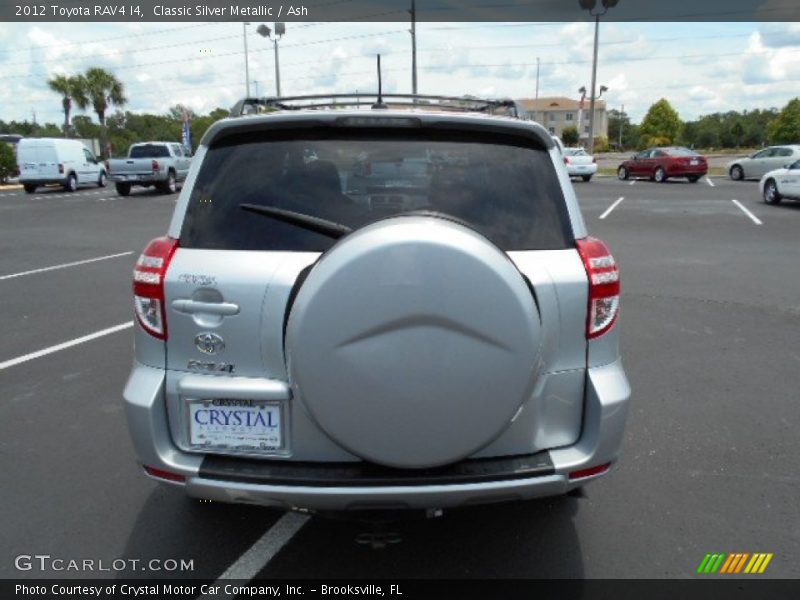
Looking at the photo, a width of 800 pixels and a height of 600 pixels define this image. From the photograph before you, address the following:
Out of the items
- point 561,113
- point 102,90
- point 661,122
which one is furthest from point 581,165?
point 561,113

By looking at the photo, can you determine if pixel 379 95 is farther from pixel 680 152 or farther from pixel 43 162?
pixel 680 152

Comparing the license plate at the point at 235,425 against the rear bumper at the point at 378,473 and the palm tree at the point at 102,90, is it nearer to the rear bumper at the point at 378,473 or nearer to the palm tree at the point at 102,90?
the rear bumper at the point at 378,473

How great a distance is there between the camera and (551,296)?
2416 mm

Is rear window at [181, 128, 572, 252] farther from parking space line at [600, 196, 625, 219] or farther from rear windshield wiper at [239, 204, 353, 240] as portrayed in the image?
parking space line at [600, 196, 625, 219]

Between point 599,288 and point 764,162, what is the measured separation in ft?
98.7

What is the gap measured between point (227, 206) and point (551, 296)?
4.33ft

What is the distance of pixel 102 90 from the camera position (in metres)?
61.0

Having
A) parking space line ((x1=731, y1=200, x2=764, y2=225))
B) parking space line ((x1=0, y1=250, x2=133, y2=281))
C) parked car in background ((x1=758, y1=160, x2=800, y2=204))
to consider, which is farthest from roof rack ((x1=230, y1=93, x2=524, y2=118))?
parked car in background ((x1=758, y1=160, x2=800, y2=204))

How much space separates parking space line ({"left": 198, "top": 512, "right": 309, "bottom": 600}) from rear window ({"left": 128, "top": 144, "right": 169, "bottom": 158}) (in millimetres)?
25075

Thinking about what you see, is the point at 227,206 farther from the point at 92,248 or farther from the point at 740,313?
the point at 92,248

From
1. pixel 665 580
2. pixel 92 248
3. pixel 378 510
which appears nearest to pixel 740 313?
pixel 665 580

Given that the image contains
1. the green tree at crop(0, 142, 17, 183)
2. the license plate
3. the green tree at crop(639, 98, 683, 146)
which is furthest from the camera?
the green tree at crop(639, 98, 683, 146)

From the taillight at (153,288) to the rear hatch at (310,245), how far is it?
1.6 inches

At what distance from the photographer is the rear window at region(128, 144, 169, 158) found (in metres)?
25.7
